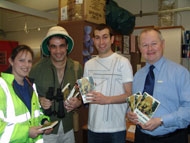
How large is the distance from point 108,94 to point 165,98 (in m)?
0.64

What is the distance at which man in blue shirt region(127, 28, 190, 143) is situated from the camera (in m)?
1.54

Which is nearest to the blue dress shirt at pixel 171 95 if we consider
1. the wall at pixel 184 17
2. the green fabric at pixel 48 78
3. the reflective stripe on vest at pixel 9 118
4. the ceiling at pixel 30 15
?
the green fabric at pixel 48 78

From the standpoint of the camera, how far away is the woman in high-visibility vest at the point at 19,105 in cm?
147

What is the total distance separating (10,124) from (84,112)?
1.61 meters

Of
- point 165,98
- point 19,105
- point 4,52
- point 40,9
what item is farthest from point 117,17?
point 4,52

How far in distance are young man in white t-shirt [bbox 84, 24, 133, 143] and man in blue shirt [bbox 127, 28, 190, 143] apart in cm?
27

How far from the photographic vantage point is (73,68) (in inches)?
93.7

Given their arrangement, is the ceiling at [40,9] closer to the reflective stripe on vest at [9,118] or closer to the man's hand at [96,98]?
the reflective stripe on vest at [9,118]

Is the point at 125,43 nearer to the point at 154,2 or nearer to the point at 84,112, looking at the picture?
the point at 84,112

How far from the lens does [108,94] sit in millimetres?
2041

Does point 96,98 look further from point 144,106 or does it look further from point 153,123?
point 153,123

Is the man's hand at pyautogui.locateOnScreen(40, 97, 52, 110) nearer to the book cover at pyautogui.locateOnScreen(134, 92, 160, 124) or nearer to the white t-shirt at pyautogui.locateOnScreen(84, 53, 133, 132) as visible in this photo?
the white t-shirt at pyautogui.locateOnScreen(84, 53, 133, 132)

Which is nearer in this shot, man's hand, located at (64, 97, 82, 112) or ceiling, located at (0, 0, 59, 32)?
man's hand, located at (64, 97, 82, 112)

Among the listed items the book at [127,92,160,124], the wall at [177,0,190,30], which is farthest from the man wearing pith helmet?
the wall at [177,0,190,30]
